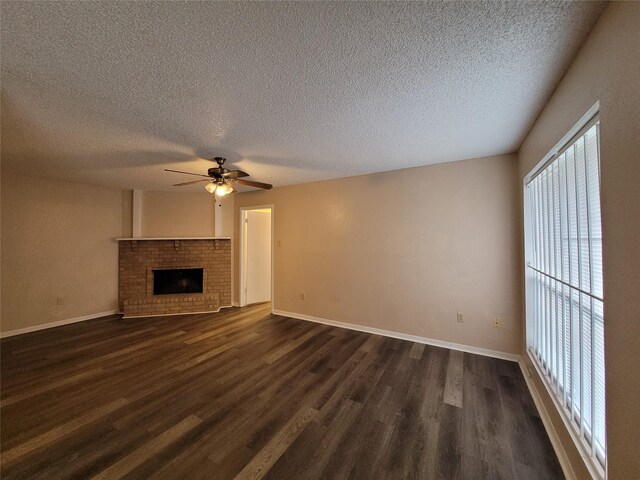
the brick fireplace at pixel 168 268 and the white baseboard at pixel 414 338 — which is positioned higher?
the brick fireplace at pixel 168 268

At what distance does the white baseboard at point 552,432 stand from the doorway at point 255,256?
423 centimetres

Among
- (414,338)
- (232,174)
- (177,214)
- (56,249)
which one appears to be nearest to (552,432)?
(414,338)

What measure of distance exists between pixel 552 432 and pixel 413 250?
6.61ft

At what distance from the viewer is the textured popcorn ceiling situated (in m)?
1.02

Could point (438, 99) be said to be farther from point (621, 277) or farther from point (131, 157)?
point (131, 157)

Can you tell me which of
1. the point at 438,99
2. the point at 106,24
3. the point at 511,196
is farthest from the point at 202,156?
the point at 511,196

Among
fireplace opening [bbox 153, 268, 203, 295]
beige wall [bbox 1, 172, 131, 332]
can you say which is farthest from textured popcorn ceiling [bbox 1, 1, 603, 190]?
fireplace opening [bbox 153, 268, 203, 295]

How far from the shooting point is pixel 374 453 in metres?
1.49

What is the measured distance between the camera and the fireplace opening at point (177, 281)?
15.2 ft

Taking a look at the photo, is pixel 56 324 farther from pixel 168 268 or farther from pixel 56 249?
pixel 168 268

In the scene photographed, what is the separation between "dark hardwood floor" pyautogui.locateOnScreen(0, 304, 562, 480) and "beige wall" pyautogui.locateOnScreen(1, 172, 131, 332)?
81 centimetres

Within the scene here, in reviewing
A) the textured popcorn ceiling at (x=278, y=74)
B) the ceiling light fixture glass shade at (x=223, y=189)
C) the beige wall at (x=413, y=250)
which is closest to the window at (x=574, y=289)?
the textured popcorn ceiling at (x=278, y=74)

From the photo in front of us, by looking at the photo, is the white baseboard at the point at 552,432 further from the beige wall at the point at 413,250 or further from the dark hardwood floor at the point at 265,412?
the beige wall at the point at 413,250

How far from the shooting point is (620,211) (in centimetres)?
88
